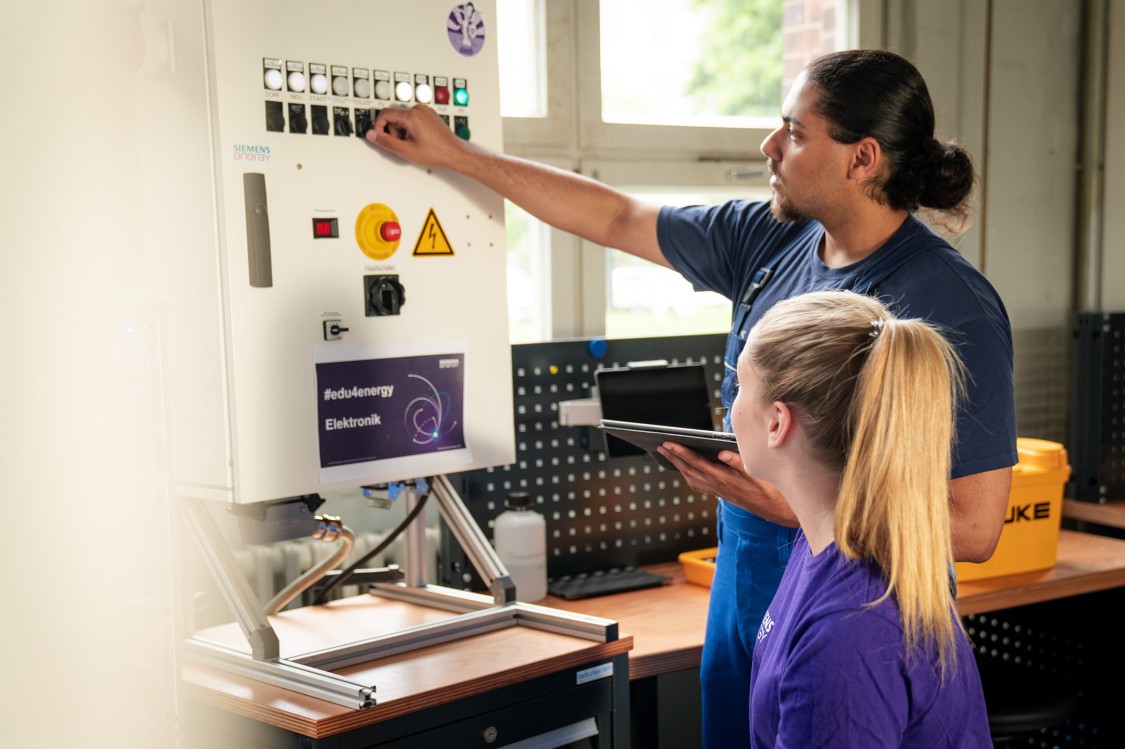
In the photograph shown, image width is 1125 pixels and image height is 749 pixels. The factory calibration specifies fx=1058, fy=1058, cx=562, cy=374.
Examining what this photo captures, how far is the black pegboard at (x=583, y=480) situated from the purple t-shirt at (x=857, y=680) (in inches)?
52.3

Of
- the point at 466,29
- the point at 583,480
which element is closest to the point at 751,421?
the point at 466,29

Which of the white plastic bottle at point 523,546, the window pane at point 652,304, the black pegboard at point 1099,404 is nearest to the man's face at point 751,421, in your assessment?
the white plastic bottle at point 523,546

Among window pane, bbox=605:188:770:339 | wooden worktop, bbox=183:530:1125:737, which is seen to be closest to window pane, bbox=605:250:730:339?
window pane, bbox=605:188:770:339

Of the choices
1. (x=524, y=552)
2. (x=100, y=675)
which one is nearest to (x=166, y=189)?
(x=524, y=552)

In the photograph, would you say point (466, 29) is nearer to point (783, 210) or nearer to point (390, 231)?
point (390, 231)

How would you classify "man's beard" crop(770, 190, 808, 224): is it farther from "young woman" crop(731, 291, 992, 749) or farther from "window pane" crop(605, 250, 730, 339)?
"window pane" crop(605, 250, 730, 339)

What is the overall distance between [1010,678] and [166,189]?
6.96 ft

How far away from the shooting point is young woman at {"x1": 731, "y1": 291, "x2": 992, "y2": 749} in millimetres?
1031

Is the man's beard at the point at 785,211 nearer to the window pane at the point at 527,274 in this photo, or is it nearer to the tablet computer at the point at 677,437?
the tablet computer at the point at 677,437

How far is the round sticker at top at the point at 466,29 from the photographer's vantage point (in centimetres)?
186

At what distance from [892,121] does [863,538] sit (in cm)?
85

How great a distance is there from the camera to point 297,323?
168cm

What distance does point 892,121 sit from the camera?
5.53 ft

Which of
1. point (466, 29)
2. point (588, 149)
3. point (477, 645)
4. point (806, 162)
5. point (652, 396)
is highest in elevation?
point (466, 29)
